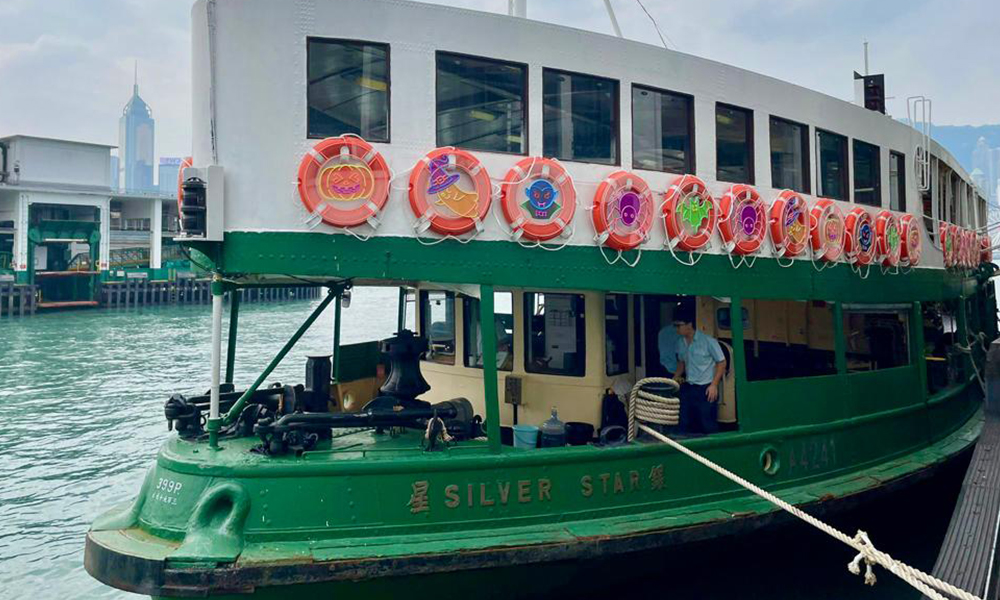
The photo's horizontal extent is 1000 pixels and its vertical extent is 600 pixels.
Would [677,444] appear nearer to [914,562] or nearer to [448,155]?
[448,155]

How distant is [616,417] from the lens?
711 centimetres

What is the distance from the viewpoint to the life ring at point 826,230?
8.09m

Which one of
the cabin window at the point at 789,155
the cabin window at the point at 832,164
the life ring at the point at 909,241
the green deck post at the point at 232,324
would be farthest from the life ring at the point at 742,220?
the green deck post at the point at 232,324

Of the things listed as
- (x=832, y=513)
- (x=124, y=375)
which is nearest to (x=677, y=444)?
(x=832, y=513)

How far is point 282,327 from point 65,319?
12678 millimetres

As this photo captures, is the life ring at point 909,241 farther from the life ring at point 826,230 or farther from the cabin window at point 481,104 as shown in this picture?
the cabin window at point 481,104

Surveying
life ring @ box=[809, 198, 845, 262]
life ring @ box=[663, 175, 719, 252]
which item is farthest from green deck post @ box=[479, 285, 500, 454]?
life ring @ box=[809, 198, 845, 262]

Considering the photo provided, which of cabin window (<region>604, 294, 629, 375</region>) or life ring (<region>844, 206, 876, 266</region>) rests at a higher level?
life ring (<region>844, 206, 876, 266</region>)

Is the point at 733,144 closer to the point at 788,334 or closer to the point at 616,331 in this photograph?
the point at 616,331

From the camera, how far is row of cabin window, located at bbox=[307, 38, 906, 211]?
19.0 feet

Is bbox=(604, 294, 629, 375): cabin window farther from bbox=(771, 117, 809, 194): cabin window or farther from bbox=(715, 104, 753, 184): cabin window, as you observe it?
bbox=(771, 117, 809, 194): cabin window

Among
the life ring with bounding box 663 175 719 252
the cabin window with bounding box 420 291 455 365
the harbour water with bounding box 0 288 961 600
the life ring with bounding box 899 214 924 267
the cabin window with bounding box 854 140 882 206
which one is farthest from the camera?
the life ring with bounding box 899 214 924 267

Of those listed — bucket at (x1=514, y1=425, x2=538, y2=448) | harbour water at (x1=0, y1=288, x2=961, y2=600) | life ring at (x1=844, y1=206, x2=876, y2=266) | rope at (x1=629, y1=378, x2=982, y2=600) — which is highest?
life ring at (x1=844, y1=206, x2=876, y2=266)

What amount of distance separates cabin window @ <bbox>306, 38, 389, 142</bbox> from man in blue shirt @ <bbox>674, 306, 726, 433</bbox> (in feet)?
11.4
